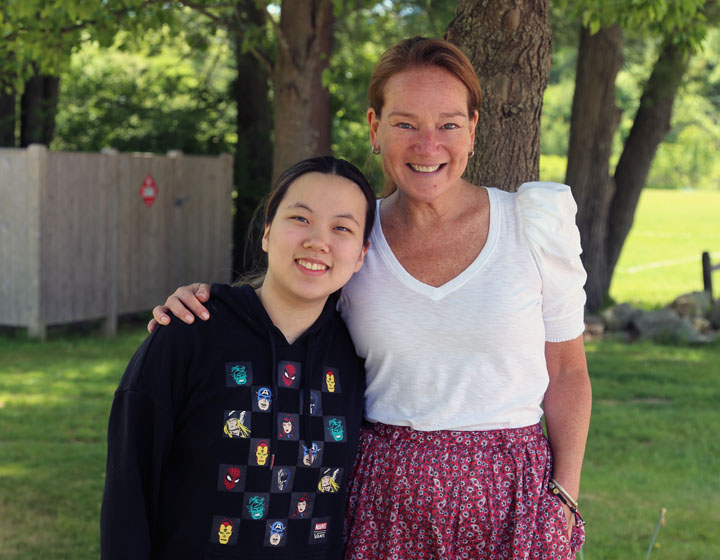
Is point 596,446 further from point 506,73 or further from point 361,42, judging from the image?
point 361,42

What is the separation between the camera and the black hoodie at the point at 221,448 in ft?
7.07

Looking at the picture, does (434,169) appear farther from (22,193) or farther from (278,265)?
(22,193)

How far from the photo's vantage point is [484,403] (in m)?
2.32

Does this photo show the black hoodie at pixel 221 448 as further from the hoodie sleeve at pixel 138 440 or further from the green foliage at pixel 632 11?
the green foliage at pixel 632 11

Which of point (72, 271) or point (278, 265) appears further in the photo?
point (72, 271)

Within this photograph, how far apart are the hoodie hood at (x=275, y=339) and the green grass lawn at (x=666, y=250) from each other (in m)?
12.7

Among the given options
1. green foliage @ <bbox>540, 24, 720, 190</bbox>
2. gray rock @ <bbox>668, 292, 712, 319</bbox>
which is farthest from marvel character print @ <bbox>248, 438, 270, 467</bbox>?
green foliage @ <bbox>540, 24, 720, 190</bbox>

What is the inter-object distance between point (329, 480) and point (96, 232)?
338 inches

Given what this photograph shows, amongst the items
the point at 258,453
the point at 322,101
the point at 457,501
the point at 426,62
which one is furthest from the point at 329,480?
the point at 322,101

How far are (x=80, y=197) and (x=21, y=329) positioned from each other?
1.55 meters

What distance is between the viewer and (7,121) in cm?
1249

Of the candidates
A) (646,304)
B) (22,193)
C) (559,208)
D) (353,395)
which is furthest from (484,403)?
(646,304)

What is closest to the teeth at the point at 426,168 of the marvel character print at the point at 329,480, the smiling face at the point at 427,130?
the smiling face at the point at 427,130

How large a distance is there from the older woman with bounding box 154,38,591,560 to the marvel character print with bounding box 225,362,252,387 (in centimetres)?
16
